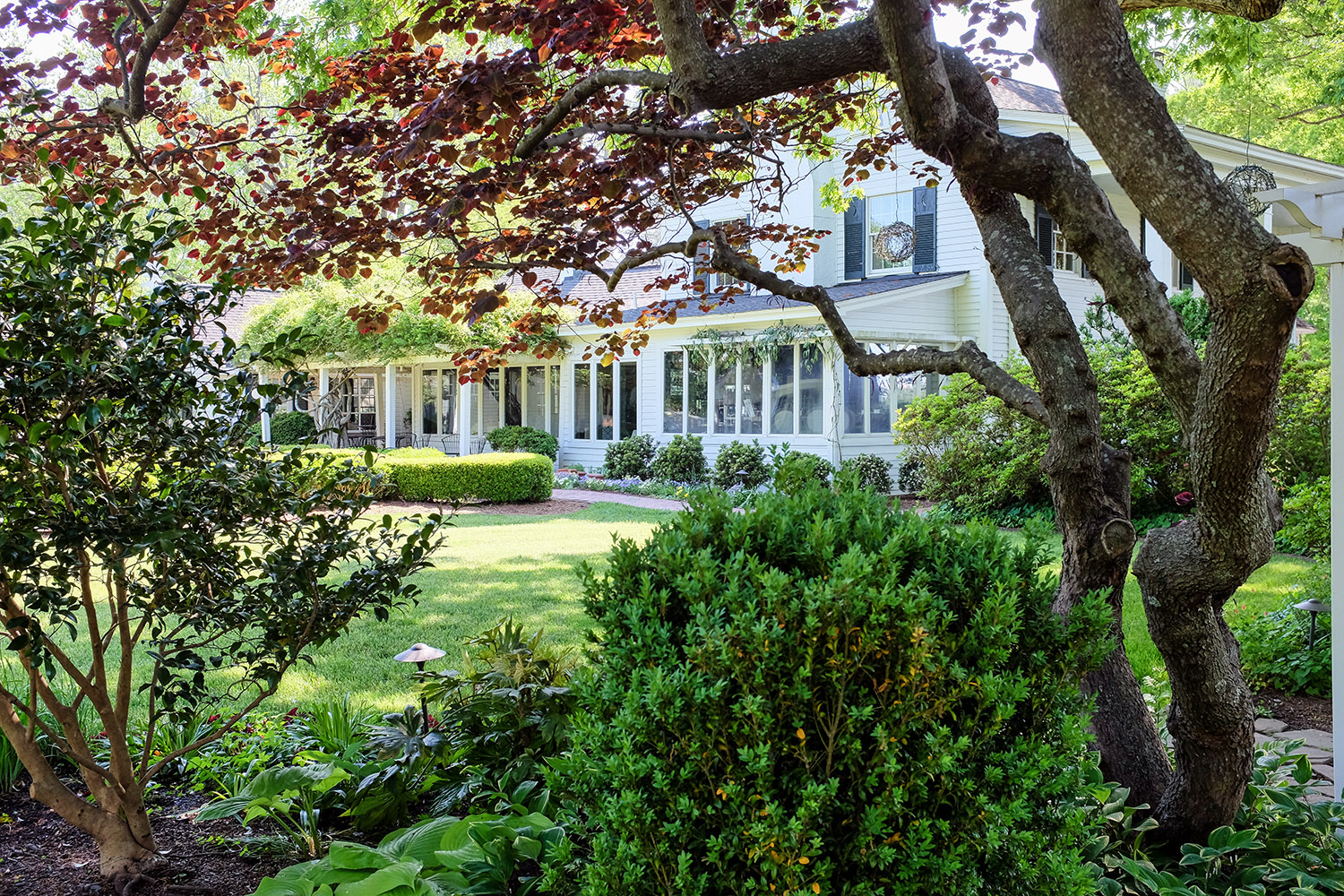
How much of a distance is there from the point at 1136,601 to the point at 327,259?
700 centimetres

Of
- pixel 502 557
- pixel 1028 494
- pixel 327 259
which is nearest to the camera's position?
pixel 327 259

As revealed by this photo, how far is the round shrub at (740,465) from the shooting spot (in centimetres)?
1691

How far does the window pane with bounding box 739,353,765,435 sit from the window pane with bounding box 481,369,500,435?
28.2ft

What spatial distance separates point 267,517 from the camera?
3.16 meters

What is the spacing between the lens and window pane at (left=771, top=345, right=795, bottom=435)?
1802 cm

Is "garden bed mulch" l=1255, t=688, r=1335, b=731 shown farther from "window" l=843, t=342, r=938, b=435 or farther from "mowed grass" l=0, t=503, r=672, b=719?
"window" l=843, t=342, r=938, b=435

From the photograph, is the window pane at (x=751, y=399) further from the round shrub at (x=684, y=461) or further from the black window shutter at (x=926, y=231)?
the black window shutter at (x=926, y=231)

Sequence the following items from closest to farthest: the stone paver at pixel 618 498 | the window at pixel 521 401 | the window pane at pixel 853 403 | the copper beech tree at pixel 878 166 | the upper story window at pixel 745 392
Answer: the copper beech tree at pixel 878 166 → the stone paver at pixel 618 498 → the window pane at pixel 853 403 → the upper story window at pixel 745 392 → the window at pixel 521 401

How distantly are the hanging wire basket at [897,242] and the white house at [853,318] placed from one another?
0.19 meters

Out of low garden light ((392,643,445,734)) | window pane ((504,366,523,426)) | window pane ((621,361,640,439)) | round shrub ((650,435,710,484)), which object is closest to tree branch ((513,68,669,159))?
low garden light ((392,643,445,734))

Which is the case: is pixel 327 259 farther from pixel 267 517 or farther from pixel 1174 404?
pixel 1174 404

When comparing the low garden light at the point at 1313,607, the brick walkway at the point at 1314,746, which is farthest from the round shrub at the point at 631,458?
the brick walkway at the point at 1314,746

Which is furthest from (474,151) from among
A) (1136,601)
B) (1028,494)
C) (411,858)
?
(1028,494)

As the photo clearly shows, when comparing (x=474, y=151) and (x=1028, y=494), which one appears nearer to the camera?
(x=474, y=151)
